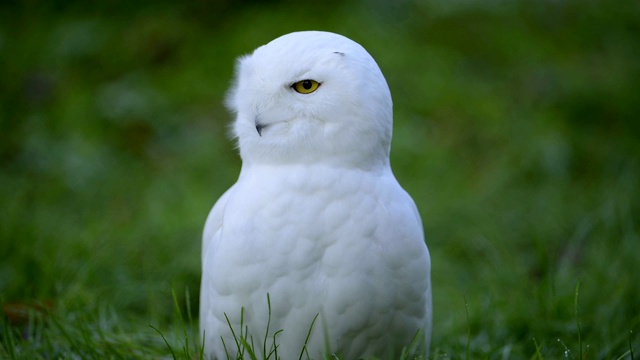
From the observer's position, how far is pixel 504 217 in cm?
434

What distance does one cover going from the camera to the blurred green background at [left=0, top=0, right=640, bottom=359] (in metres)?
3.02

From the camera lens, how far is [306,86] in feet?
6.79

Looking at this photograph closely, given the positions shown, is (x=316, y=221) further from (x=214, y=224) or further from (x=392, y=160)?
(x=392, y=160)

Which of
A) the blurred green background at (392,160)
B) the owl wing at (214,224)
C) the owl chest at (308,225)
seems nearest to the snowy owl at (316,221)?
the owl chest at (308,225)

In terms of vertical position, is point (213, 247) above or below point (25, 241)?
above

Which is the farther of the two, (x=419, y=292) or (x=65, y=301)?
(x=65, y=301)

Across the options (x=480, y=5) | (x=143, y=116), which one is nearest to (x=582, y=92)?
(x=480, y=5)

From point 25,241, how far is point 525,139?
3651 mm

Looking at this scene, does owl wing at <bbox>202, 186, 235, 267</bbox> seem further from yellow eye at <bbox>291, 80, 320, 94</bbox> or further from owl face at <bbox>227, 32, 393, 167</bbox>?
yellow eye at <bbox>291, 80, 320, 94</bbox>

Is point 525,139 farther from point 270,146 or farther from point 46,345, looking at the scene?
point 46,345

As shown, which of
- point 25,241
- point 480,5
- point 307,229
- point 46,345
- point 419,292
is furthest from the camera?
point 480,5

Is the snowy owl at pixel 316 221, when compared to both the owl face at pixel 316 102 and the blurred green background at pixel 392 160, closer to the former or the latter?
the owl face at pixel 316 102

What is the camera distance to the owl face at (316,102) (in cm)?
204

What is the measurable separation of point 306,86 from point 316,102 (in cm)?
6
